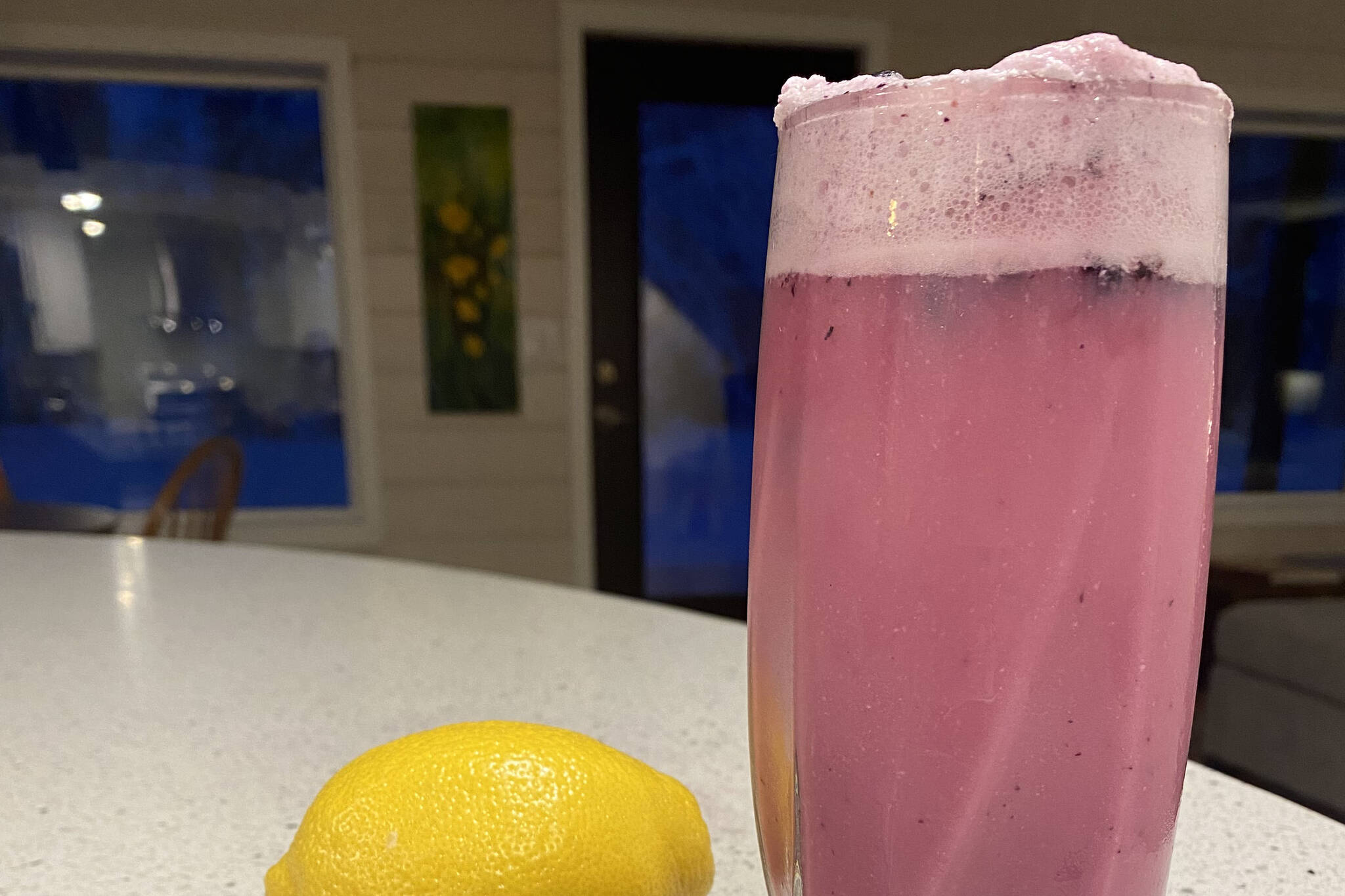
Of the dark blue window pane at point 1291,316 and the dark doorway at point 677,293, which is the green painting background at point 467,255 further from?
the dark blue window pane at point 1291,316

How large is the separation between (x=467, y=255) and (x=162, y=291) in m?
1.10

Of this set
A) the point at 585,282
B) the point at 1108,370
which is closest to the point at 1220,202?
the point at 1108,370

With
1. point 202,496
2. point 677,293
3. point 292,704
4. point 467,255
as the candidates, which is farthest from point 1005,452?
point 677,293

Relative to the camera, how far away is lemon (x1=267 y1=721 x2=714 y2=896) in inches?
11.3

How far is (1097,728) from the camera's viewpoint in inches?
8.7

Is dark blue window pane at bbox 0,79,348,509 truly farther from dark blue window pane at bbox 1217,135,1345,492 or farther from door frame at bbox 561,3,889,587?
dark blue window pane at bbox 1217,135,1345,492

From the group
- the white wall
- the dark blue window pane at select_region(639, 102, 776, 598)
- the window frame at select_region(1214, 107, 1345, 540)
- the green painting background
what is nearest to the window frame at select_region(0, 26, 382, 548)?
the white wall

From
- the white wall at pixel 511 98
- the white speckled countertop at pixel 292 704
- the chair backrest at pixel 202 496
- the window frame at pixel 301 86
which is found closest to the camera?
the white speckled countertop at pixel 292 704

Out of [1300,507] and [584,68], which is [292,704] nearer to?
[584,68]

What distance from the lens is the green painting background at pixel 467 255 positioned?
9.16ft

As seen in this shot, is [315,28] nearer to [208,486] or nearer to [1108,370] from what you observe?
[208,486]

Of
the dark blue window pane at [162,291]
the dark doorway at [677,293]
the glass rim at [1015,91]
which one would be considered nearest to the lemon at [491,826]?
the glass rim at [1015,91]

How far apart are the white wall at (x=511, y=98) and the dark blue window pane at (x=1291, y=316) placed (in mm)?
323

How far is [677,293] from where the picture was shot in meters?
3.09
